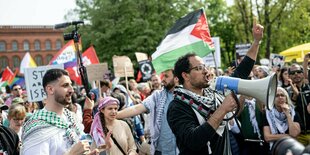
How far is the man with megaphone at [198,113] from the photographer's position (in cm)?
308

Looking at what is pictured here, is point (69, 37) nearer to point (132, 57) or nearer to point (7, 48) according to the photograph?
point (132, 57)

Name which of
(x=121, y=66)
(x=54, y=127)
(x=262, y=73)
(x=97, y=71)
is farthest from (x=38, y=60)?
(x=54, y=127)

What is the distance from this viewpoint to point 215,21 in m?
42.4

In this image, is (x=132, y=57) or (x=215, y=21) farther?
(x=215, y=21)

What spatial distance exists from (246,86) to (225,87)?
0.15 metres

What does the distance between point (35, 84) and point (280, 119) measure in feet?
16.6

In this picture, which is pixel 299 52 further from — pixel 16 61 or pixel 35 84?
pixel 16 61

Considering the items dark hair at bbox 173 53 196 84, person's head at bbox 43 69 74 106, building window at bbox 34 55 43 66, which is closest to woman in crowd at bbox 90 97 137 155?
person's head at bbox 43 69 74 106

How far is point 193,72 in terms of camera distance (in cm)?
352

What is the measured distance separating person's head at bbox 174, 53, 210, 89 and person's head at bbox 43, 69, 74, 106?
1.04 m

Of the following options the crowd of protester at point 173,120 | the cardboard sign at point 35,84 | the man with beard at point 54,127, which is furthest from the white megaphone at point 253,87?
the cardboard sign at point 35,84

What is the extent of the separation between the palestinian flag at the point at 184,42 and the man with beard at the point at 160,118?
0.96 meters

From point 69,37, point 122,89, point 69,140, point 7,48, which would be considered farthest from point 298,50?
point 7,48

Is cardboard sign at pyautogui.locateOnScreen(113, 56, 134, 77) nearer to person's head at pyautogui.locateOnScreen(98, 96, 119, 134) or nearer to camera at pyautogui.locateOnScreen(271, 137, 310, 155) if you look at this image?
person's head at pyautogui.locateOnScreen(98, 96, 119, 134)
